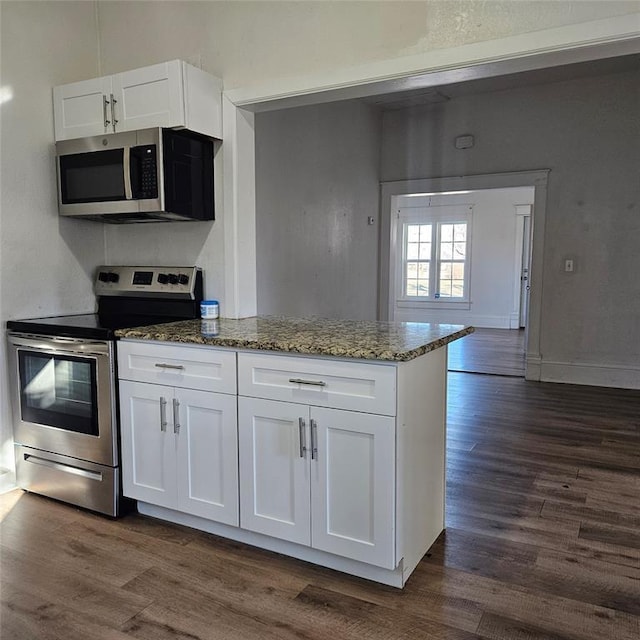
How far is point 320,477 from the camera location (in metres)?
1.96

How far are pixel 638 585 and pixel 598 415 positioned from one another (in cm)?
238

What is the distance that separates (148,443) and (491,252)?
8517 mm

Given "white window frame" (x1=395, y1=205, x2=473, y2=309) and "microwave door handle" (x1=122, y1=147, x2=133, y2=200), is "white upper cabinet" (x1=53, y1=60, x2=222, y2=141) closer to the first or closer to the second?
"microwave door handle" (x1=122, y1=147, x2=133, y2=200)

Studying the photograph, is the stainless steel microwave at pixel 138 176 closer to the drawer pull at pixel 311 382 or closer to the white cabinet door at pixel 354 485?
the drawer pull at pixel 311 382

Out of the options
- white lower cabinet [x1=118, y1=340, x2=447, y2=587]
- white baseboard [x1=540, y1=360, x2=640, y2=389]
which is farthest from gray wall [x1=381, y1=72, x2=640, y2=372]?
white lower cabinet [x1=118, y1=340, x2=447, y2=587]

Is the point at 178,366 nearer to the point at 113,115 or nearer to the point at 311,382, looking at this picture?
the point at 311,382

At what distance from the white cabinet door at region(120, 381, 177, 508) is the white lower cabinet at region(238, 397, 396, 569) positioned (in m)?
0.38

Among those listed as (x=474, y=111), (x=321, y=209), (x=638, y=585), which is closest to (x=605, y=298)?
(x=474, y=111)

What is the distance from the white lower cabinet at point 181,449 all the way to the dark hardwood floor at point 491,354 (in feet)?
13.4

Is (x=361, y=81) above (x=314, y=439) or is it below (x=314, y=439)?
above

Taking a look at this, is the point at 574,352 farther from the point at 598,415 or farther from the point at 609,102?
the point at 609,102

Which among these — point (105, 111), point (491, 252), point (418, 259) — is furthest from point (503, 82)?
point (418, 259)

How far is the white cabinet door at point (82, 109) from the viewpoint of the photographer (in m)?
2.66

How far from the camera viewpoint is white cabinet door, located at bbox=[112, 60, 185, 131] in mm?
2480
